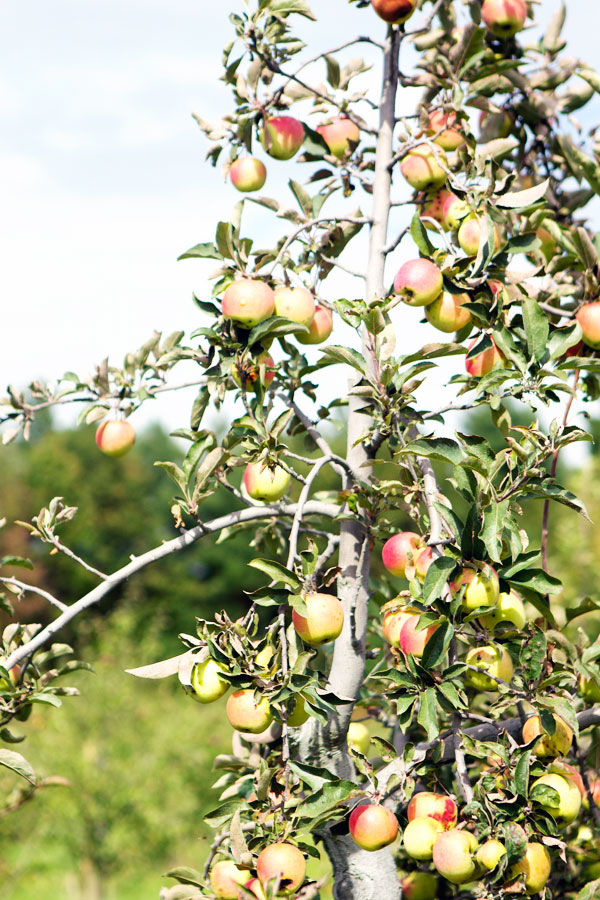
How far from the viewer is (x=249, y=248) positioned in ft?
5.73

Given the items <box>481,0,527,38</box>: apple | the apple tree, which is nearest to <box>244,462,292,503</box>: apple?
the apple tree

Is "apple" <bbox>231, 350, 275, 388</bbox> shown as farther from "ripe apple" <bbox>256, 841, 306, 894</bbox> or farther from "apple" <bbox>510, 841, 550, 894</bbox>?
"apple" <bbox>510, 841, 550, 894</bbox>

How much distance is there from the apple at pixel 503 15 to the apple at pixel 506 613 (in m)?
→ 1.40

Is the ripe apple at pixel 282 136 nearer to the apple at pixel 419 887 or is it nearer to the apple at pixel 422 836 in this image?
the apple at pixel 422 836

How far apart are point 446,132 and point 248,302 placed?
74 centimetres

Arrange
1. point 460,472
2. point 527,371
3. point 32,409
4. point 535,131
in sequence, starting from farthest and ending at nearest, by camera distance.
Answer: point 535,131 → point 32,409 → point 527,371 → point 460,472

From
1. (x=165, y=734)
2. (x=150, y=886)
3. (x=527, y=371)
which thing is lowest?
(x=150, y=886)

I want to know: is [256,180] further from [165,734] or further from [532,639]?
[165,734]

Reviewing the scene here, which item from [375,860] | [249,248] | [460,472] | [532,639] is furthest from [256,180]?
[375,860]

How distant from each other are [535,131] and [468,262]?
77 cm

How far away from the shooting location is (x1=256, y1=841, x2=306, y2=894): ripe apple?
1248 mm

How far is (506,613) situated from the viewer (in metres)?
1.57

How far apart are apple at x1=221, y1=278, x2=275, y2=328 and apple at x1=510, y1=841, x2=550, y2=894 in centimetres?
111

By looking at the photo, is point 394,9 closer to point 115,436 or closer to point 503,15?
point 503,15
